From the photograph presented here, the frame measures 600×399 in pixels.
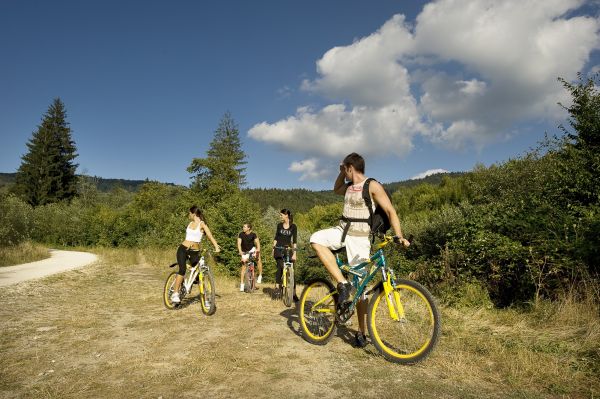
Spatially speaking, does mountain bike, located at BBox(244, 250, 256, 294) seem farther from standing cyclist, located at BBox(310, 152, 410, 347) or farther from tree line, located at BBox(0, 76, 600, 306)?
standing cyclist, located at BBox(310, 152, 410, 347)

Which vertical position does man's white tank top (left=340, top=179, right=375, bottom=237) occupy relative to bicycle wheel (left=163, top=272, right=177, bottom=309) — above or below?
above

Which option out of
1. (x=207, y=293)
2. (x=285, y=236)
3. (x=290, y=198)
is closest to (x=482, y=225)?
(x=285, y=236)

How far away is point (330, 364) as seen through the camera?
13.3ft

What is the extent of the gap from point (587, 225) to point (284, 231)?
21.7ft

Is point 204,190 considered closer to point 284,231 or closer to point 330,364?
point 284,231

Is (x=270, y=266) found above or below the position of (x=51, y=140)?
below

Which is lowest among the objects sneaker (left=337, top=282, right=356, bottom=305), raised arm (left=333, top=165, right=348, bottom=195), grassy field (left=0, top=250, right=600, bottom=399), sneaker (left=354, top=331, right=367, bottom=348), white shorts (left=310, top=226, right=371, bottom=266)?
grassy field (left=0, top=250, right=600, bottom=399)

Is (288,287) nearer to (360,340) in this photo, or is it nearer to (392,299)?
(360,340)

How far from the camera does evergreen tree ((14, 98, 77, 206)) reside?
49.5 metres

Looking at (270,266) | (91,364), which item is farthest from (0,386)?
(270,266)

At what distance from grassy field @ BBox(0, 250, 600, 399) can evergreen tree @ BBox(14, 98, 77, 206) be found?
173ft

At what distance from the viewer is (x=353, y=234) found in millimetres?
4500

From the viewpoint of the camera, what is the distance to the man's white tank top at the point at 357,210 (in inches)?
175

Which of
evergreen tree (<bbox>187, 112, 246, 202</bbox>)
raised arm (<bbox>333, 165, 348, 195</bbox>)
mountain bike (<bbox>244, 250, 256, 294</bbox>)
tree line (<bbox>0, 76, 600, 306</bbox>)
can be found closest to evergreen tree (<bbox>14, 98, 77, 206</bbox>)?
tree line (<bbox>0, 76, 600, 306</bbox>)
